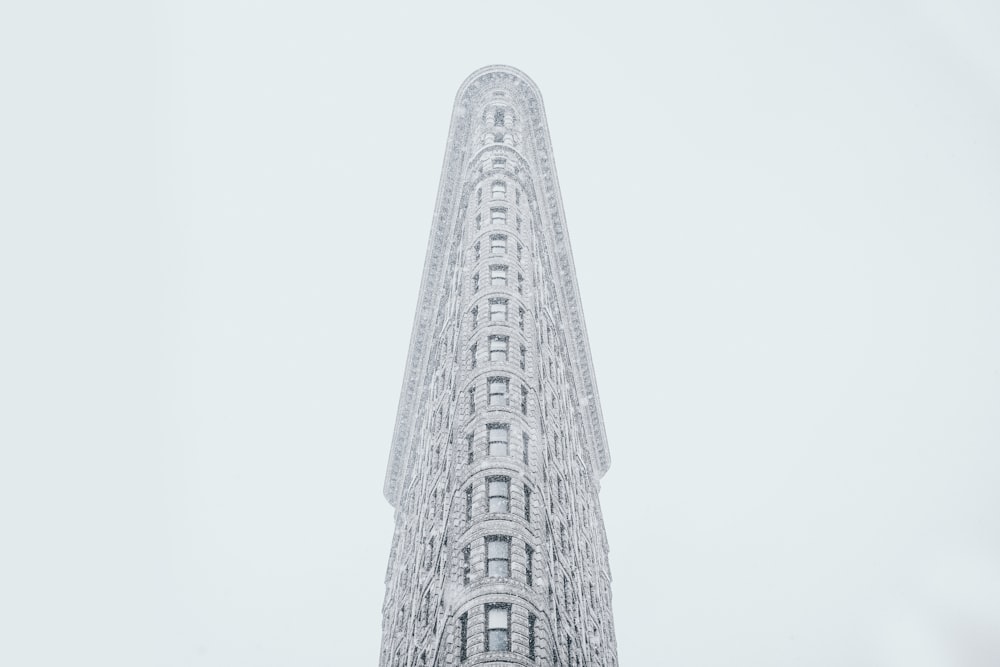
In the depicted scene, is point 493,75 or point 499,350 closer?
point 499,350

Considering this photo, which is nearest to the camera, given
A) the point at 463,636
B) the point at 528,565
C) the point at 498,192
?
the point at 463,636

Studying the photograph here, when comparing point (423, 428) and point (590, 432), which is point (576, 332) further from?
point (423, 428)

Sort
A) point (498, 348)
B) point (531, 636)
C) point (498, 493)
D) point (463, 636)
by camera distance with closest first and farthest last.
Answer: point (531, 636)
point (463, 636)
point (498, 493)
point (498, 348)

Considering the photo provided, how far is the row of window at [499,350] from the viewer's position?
42125 millimetres

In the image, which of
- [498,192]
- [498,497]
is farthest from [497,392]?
[498,192]

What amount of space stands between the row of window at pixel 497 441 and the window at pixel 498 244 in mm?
15238

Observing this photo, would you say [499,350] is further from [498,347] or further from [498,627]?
[498,627]

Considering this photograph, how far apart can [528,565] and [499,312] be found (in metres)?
16.5

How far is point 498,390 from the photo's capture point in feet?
132

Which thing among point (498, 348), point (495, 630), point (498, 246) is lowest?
point (495, 630)

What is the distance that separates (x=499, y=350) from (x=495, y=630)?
53.6 feet

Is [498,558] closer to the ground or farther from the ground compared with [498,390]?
closer to the ground

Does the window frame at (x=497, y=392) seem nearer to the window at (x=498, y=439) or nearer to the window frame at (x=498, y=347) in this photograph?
the window frame at (x=498, y=347)

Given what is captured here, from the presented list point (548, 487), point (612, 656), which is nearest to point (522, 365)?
point (548, 487)
